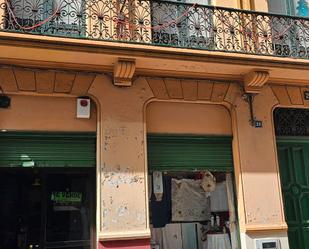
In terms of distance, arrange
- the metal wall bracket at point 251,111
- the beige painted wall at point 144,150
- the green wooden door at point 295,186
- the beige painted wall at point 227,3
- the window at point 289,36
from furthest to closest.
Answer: the beige painted wall at point 227,3 → the window at point 289,36 → the green wooden door at point 295,186 → the metal wall bracket at point 251,111 → the beige painted wall at point 144,150

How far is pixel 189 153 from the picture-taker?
24.0 ft

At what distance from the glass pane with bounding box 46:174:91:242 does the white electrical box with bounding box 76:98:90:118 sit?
1033mm

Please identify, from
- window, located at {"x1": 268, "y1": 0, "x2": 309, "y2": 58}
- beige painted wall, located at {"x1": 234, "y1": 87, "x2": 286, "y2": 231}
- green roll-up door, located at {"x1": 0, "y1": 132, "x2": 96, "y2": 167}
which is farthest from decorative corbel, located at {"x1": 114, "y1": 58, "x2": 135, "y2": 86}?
window, located at {"x1": 268, "y1": 0, "x2": 309, "y2": 58}

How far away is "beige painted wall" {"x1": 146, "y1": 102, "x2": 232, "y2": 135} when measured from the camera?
724cm

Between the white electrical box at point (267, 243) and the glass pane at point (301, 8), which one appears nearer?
the white electrical box at point (267, 243)

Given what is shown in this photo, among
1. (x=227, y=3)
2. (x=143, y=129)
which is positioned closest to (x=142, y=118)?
(x=143, y=129)

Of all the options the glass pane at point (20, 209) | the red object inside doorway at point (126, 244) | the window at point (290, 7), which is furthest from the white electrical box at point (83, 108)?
the window at point (290, 7)

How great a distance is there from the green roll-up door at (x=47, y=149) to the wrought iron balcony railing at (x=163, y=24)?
5.46 feet

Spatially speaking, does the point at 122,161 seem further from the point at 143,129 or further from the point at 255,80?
the point at 255,80

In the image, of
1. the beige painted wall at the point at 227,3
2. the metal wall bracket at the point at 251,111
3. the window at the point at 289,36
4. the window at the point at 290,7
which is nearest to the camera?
the metal wall bracket at the point at 251,111

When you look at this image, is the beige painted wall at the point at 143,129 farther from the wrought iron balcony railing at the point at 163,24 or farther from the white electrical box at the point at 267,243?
the wrought iron balcony railing at the point at 163,24

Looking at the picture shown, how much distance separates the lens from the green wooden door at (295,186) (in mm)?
7734

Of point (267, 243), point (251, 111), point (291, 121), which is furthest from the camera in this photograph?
point (291, 121)

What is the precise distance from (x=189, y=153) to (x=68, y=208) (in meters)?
2.32
